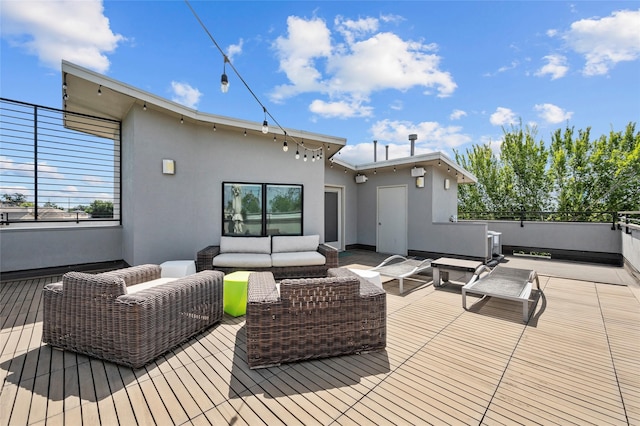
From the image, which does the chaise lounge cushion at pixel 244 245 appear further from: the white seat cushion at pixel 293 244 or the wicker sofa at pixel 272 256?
the white seat cushion at pixel 293 244

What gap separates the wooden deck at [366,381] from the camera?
175 cm

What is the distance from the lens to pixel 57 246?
16.6ft

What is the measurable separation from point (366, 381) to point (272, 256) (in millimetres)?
3278

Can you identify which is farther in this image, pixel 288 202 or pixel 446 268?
pixel 288 202

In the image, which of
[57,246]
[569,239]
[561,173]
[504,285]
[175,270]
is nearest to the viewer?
[504,285]

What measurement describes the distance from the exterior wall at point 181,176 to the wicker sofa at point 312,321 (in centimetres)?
334

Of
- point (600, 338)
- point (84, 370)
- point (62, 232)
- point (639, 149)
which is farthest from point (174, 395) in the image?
point (639, 149)

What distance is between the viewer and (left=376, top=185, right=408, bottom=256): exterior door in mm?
8164

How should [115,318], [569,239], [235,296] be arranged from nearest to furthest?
[115,318] → [235,296] → [569,239]

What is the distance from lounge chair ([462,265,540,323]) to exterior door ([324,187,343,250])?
15.1 feet

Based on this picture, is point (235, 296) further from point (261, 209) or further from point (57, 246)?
point (57, 246)

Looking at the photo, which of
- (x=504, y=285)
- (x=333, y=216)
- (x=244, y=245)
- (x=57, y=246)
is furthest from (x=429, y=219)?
(x=57, y=246)

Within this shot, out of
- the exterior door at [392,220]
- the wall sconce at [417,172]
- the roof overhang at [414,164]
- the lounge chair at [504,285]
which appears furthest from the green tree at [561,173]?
the lounge chair at [504,285]

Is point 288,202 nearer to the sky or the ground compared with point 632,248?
nearer to the sky
